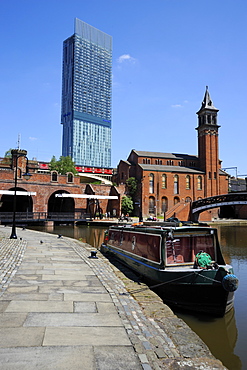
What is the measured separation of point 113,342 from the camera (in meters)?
5.03

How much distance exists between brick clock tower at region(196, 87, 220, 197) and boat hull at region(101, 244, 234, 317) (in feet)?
183

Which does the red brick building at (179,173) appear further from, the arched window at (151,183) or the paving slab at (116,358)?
the paving slab at (116,358)

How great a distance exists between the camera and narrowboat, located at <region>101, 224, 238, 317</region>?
8.31 meters

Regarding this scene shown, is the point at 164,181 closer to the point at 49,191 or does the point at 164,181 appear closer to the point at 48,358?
the point at 49,191

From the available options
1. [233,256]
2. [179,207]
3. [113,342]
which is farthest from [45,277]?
[179,207]

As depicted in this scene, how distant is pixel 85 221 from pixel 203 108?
36.8m

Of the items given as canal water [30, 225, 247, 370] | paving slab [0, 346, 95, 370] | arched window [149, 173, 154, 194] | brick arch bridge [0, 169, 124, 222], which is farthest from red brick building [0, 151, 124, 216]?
paving slab [0, 346, 95, 370]

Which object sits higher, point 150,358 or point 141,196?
point 141,196

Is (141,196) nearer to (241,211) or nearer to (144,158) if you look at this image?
(144,158)

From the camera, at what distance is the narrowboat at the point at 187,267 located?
8312 millimetres

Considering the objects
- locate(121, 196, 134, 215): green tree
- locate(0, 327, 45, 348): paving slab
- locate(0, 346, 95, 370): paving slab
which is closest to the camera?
locate(0, 346, 95, 370): paving slab

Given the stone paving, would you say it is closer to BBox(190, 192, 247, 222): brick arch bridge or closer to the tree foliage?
BBox(190, 192, 247, 222): brick arch bridge

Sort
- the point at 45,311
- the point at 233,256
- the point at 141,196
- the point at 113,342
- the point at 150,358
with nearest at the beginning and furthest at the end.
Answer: the point at 150,358
the point at 113,342
the point at 45,311
the point at 233,256
the point at 141,196

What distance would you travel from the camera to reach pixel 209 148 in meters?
63.3
